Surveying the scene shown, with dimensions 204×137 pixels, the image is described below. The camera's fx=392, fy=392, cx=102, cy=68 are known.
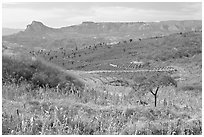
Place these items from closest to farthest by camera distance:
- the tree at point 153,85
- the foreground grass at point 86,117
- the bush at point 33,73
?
1. the foreground grass at point 86,117
2. the tree at point 153,85
3. the bush at point 33,73

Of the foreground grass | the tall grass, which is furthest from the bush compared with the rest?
the foreground grass

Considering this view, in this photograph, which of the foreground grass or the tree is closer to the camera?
the foreground grass

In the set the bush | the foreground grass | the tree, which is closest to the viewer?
the foreground grass

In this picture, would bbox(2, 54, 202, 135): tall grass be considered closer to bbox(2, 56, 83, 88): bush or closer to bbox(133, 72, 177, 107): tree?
bbox(2, 56, 83, 88): bush

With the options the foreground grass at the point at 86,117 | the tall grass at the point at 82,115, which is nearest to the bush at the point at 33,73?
the tall grass at the point at 82,115

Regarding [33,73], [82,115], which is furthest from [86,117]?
[33,73]

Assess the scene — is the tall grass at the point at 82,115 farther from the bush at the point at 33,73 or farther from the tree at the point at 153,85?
the tree at the point at 153,85

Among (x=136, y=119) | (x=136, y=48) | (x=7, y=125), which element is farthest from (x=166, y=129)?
(x=136, y=48)

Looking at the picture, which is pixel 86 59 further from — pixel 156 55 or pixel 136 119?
pixel 136 119

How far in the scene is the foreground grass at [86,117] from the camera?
625 centimetres

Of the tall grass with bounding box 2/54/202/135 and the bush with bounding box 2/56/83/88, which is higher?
the bush with bounding box 2/56/83/88

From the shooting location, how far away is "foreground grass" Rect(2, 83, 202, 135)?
6.25m

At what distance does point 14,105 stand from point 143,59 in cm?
7137

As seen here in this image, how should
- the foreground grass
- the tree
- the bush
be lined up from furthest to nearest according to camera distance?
the bush < the tree < the foreground grass
